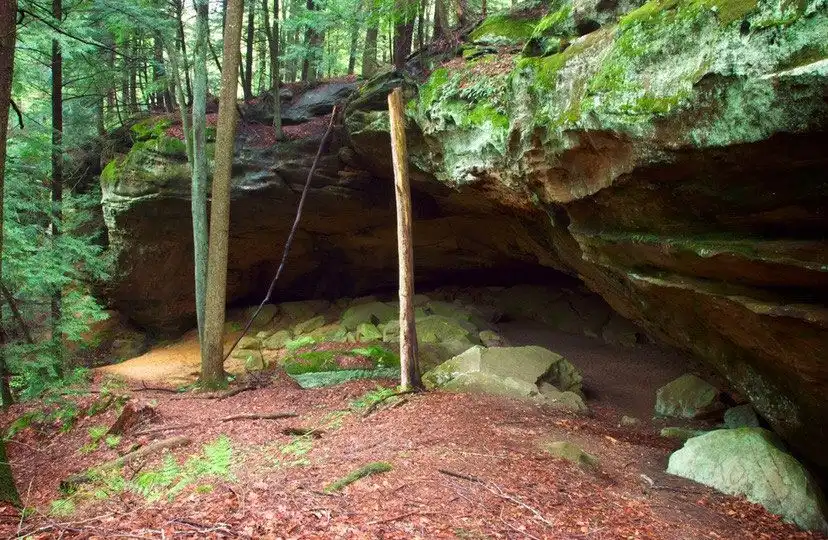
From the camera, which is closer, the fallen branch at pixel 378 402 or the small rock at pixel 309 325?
the fallen branch at pixel 378 402

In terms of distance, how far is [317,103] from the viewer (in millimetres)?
16188

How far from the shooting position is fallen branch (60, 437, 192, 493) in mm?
5575

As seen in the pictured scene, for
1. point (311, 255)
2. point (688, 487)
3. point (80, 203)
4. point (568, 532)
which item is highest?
point (80, 203)

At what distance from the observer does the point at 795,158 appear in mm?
4766

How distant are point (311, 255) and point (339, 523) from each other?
15.5 metres

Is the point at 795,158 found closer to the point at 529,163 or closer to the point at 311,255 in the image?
the point at 529,163

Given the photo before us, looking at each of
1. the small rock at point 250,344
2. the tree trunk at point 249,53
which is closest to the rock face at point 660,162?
the tree trunk at point 249,53

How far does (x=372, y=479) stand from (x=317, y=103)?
45.5 feet

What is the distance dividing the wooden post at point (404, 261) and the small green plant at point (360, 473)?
12.1ft

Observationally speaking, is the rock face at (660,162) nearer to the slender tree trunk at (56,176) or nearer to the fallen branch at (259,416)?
the slender tree trunk at (56,176)

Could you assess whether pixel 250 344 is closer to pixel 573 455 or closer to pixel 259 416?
pixel 259 416

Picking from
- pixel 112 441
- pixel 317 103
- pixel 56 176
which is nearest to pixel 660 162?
pixel 112 441

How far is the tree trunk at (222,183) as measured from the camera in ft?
33.3

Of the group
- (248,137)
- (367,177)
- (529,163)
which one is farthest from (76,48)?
(529,163)
